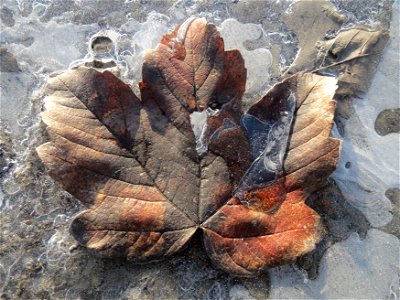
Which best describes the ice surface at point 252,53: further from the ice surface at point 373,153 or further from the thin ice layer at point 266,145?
the ice surface at point 373,153

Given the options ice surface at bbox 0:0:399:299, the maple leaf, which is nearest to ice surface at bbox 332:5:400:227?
ice surface at bbox 0:0:399:299

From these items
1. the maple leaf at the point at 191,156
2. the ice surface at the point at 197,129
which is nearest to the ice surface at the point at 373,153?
the ice surface at the point at 197,129

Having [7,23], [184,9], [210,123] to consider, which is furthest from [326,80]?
[7,23]

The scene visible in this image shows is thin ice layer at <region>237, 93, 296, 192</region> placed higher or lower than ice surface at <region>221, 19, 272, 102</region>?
lower

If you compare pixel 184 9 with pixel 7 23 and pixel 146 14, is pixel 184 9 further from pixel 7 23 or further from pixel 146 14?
pixel 7 23

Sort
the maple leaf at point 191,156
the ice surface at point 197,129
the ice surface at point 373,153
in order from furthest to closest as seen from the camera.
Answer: the ice surface at point 373,153
the ice surface at point 197,129
the maple leaf at point 191,156

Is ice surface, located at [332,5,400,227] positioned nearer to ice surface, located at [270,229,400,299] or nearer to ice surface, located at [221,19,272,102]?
ice surface, located at [270,229,400,299]

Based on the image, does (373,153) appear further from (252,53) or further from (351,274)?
(252,53)

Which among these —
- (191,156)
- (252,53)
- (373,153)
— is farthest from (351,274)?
(252,53)
